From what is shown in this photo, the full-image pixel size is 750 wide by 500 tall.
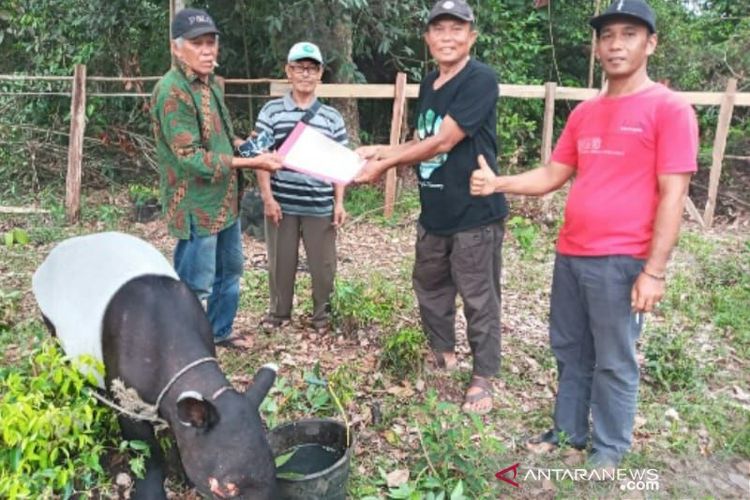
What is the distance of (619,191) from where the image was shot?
2867 mm

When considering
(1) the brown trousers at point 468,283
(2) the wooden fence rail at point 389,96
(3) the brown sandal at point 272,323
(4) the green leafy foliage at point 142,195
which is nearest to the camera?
(1) the brown trousers at point 468,283

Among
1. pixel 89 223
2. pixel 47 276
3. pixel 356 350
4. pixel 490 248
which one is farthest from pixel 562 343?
pixel 89 223

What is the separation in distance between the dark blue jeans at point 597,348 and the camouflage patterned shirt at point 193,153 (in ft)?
6.79

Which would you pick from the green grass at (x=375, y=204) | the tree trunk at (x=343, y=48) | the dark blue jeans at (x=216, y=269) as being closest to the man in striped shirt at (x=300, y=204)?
the dark blue jeans at (x=216, y=269)

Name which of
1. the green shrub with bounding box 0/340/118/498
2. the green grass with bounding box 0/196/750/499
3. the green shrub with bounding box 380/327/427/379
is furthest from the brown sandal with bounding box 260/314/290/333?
the green shrub with bounding box 0/340/118/498

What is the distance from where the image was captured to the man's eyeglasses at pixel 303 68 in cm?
426

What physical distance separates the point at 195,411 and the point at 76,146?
6.68 m

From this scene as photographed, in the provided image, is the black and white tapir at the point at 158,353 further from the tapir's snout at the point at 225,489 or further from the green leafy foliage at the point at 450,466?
the green leafy foliage at the point at 450,466

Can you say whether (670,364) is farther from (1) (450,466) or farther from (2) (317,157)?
(2) (317,157)

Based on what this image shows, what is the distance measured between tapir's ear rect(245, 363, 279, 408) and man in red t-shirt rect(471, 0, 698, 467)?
1462mm

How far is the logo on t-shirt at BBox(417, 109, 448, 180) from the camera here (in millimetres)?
3678

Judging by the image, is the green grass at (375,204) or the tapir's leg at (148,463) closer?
the tapir's leg at (148,463)

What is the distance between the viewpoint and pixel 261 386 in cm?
269

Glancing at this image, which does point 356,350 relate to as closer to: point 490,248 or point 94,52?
point 490,248
